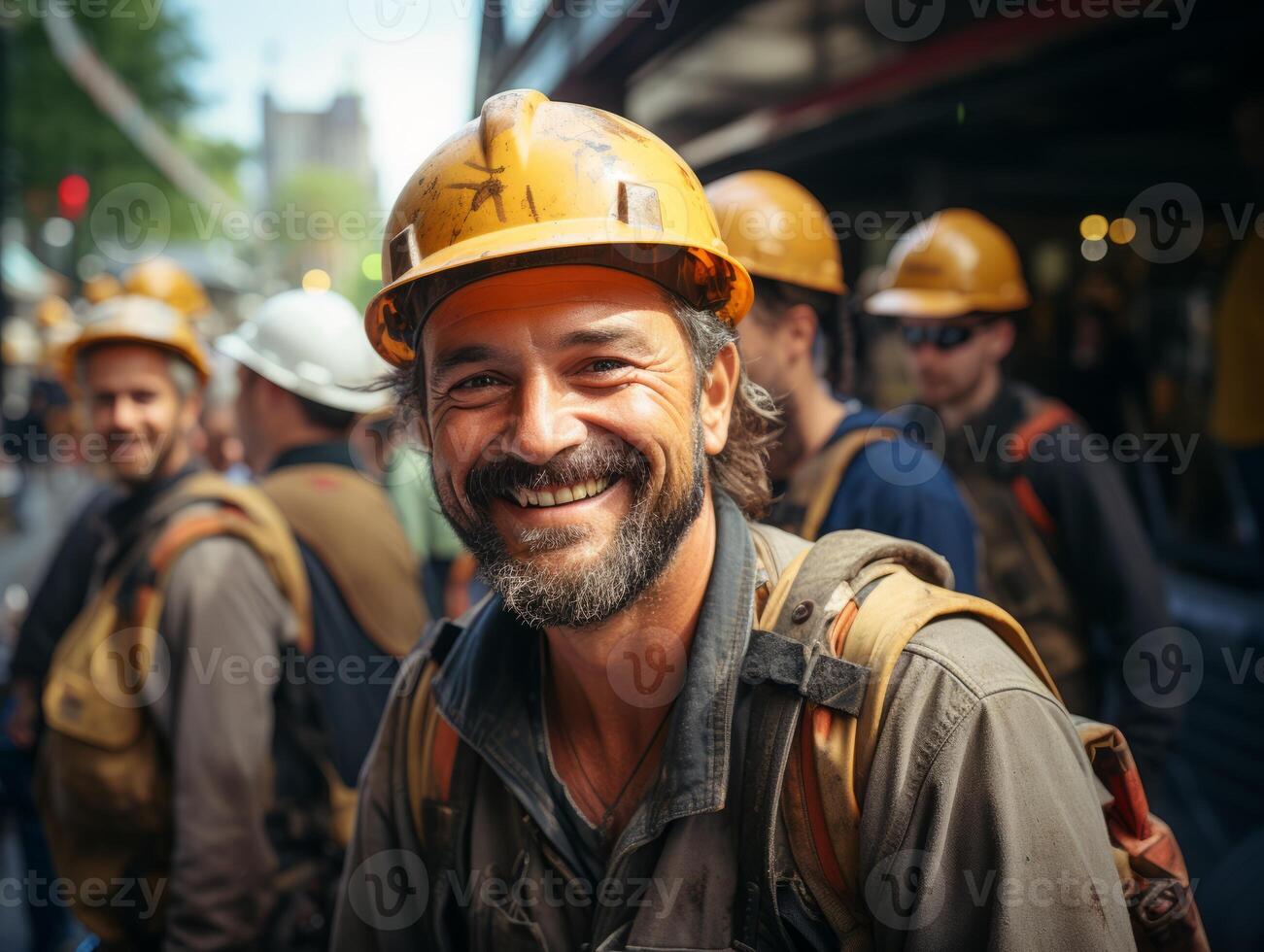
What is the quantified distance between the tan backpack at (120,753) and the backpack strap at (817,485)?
152 cm

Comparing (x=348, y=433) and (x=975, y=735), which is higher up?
(x=348, y=433)

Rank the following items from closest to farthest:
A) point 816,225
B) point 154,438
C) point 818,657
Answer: point 818,657
point 816,225
point 154,438

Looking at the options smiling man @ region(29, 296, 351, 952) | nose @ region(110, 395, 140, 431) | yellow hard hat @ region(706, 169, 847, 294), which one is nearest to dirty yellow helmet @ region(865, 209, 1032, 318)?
yellow hard hat @ region(706, 169, 847, 294)

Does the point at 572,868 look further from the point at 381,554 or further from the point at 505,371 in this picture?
the point at 381,554

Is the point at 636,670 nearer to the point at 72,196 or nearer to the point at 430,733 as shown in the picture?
the point at 430,733

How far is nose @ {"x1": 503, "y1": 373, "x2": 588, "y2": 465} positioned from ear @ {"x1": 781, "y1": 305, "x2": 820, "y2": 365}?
151 centimetres

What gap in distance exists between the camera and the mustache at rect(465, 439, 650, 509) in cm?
163

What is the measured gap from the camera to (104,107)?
2395cm

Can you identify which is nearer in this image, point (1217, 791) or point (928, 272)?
point (928, 272)

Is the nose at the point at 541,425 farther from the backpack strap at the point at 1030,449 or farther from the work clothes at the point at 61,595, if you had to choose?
the work clothes at the point at 61,595

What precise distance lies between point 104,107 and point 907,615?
27.6 metres

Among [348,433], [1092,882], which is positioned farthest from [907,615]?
[348,433]

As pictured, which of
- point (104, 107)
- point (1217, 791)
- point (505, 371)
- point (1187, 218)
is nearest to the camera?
point (505, 371)

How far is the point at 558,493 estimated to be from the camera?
165 centimetres
